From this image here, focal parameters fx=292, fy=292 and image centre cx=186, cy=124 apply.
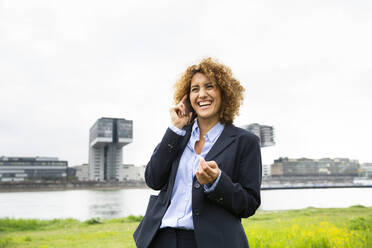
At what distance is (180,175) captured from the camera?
1.75 meters

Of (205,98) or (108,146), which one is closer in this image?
(205,98)

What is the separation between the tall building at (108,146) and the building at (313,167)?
69919 mm

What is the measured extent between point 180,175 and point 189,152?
0.54ft

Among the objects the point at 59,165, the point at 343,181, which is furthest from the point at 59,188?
the point at 343,181

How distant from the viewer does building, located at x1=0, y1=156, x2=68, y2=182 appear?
108938mm

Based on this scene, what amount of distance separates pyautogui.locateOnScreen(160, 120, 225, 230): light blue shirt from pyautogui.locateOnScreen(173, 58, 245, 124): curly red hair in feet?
0.36

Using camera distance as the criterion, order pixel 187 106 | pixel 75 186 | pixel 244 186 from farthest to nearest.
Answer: pixel 75 186
pixel 187 106
pixel 244 186

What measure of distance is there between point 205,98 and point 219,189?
65 centimetres

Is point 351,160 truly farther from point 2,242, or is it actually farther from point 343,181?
point 2,242

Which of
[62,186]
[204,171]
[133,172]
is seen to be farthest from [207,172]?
[133,172]

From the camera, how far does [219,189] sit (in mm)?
1506

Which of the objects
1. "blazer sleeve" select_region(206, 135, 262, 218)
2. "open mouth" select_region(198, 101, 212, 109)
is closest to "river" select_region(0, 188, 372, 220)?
"open mouth" select_region(198, 101, 212, 109)

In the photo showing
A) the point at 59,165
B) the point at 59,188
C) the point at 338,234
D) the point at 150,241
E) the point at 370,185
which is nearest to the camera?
the point at 150,241

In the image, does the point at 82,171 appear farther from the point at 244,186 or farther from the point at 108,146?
the point at 244,186
